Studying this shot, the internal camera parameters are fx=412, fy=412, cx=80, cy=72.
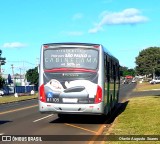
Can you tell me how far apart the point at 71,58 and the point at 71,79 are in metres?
0.96

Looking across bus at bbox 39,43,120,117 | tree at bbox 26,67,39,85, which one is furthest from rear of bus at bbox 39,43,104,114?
tree at bbox 26,67,39,85

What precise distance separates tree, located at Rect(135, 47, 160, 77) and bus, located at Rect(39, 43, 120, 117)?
12217 centimetres

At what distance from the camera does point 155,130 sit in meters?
13.9

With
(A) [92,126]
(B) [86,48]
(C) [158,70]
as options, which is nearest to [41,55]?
(B) [86,48]

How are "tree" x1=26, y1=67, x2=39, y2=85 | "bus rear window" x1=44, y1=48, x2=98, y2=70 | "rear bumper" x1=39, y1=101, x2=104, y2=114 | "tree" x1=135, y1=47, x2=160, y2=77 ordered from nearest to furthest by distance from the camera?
"rear bumper" x1=39, y1=101, x2=104, y2=114, "bus rear window" x1=44, y1=48, x2=98, y2=70, "tree" x1=26, y1=67, x2=39, y2=85, "tree" x1=135, y1=47, x2=160, y2=77

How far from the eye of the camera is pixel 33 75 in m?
133

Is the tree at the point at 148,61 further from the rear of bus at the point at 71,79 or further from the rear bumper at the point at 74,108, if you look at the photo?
the rear bumper at the point at 74,108

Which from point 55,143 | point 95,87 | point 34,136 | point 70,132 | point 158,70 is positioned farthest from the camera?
point 158,70

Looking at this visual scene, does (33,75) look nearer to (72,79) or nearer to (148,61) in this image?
(148,61)

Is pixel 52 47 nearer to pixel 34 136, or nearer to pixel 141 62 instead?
pixel 34 136

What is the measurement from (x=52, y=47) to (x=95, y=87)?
8.68ft

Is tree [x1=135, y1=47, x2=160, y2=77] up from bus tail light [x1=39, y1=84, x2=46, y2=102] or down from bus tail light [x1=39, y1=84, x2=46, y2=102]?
up

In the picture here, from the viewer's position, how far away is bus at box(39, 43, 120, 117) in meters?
17.1

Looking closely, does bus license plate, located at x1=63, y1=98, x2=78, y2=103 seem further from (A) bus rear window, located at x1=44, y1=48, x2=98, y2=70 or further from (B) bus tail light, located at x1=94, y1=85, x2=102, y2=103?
(A) bus rear window, located at x1=44, y1=48, x2=98, y2=70
